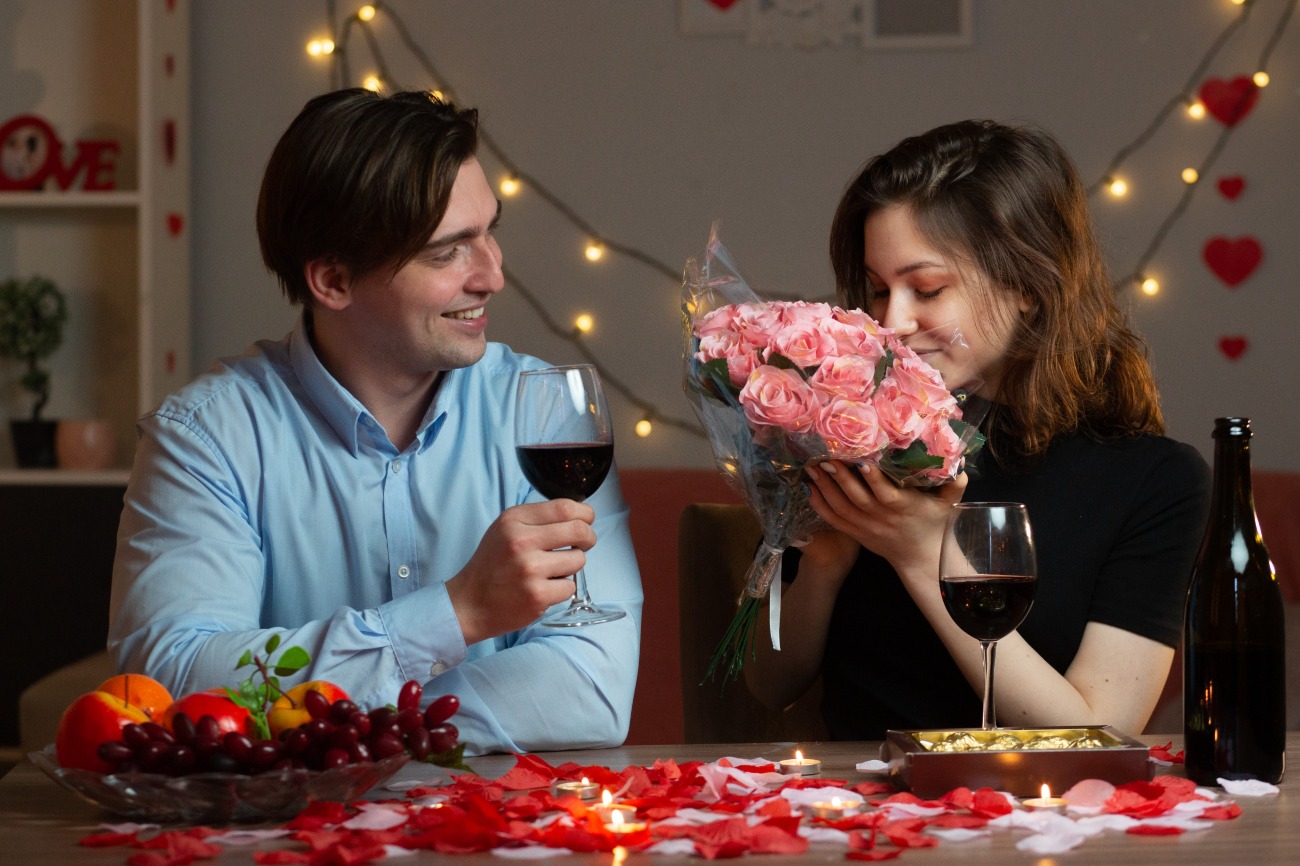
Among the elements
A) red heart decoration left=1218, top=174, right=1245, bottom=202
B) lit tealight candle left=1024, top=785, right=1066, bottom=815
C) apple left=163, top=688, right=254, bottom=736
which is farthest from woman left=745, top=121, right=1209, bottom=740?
red heart decoration left=1218, top=174, right=1245, bottom=202

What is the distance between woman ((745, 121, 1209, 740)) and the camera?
1.61m

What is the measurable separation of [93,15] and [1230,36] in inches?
109

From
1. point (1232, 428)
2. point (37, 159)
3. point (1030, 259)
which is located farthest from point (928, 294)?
point (37, 159)

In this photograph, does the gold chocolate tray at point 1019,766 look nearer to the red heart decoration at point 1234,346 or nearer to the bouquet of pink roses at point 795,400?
the bouquet of pink roses at point 795,400

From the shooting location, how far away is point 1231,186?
10.5ft

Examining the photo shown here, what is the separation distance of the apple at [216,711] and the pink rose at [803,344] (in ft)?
1.92

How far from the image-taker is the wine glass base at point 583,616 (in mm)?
1270

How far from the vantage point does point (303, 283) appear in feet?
Answer: 5.99

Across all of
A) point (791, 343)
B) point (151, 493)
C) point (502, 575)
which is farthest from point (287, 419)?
point (791, 343)

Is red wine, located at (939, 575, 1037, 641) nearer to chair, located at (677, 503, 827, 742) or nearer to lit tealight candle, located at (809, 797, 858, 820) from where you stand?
lit tealight candle, located at (809, 797, 858, 820)

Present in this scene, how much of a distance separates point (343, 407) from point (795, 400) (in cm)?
66

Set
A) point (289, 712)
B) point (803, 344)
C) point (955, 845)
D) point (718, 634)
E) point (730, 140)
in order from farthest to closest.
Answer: point (730, 140), point (718, 634), point (803, 344), point (289, 712), point (955, 845)

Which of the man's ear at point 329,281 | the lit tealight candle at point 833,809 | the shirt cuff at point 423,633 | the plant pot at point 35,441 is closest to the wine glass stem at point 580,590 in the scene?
the shirt cuff at point 423,633

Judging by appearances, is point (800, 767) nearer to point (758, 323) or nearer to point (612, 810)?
point (612, 810)
